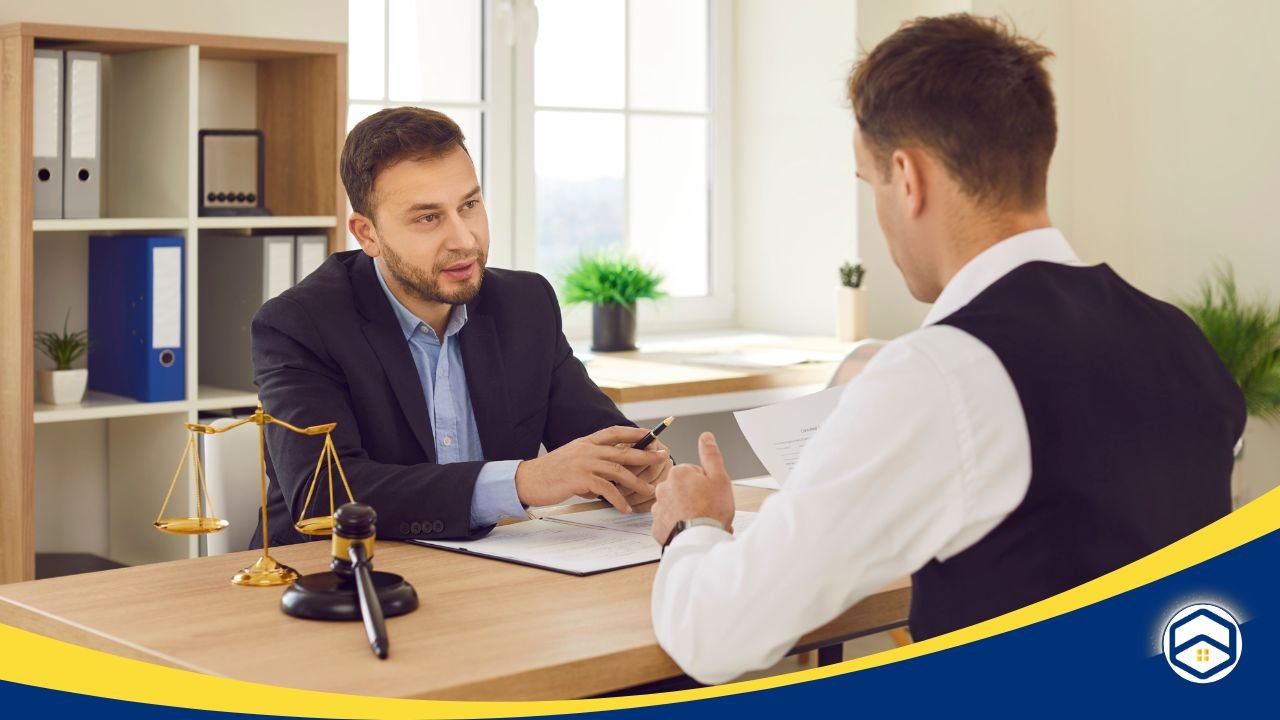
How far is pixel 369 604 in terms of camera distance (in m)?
1.42

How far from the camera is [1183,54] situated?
4.52 meters

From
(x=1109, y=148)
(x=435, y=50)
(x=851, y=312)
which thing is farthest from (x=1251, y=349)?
(x=435, y=50)

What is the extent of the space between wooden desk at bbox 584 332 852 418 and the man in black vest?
2084mm

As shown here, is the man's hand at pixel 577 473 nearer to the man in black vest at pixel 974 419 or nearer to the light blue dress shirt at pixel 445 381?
the light blue dress shirt at pixel 445 381

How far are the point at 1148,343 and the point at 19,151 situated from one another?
2.27 m

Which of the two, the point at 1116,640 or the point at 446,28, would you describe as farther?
the point at 446,28

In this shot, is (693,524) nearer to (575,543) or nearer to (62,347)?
(575,543)

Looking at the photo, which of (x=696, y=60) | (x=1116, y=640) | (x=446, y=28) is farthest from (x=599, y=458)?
(x=696, y=60)

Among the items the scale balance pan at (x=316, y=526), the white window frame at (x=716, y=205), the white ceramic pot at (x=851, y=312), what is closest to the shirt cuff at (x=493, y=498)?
the scale balance pan at (x=316, y=526)

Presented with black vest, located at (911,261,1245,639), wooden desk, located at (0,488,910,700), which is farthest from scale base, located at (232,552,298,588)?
black vest, located at (911,261,1245,639)

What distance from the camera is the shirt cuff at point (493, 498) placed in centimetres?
194

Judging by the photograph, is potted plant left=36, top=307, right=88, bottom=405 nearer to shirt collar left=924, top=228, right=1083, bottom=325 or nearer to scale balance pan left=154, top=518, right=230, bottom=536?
scale balance pan left=154, top=518, right=230, bottom=536

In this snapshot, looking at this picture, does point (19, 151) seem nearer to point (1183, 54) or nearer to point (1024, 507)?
point (1024, 507)

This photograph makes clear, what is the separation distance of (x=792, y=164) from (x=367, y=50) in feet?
4.78
